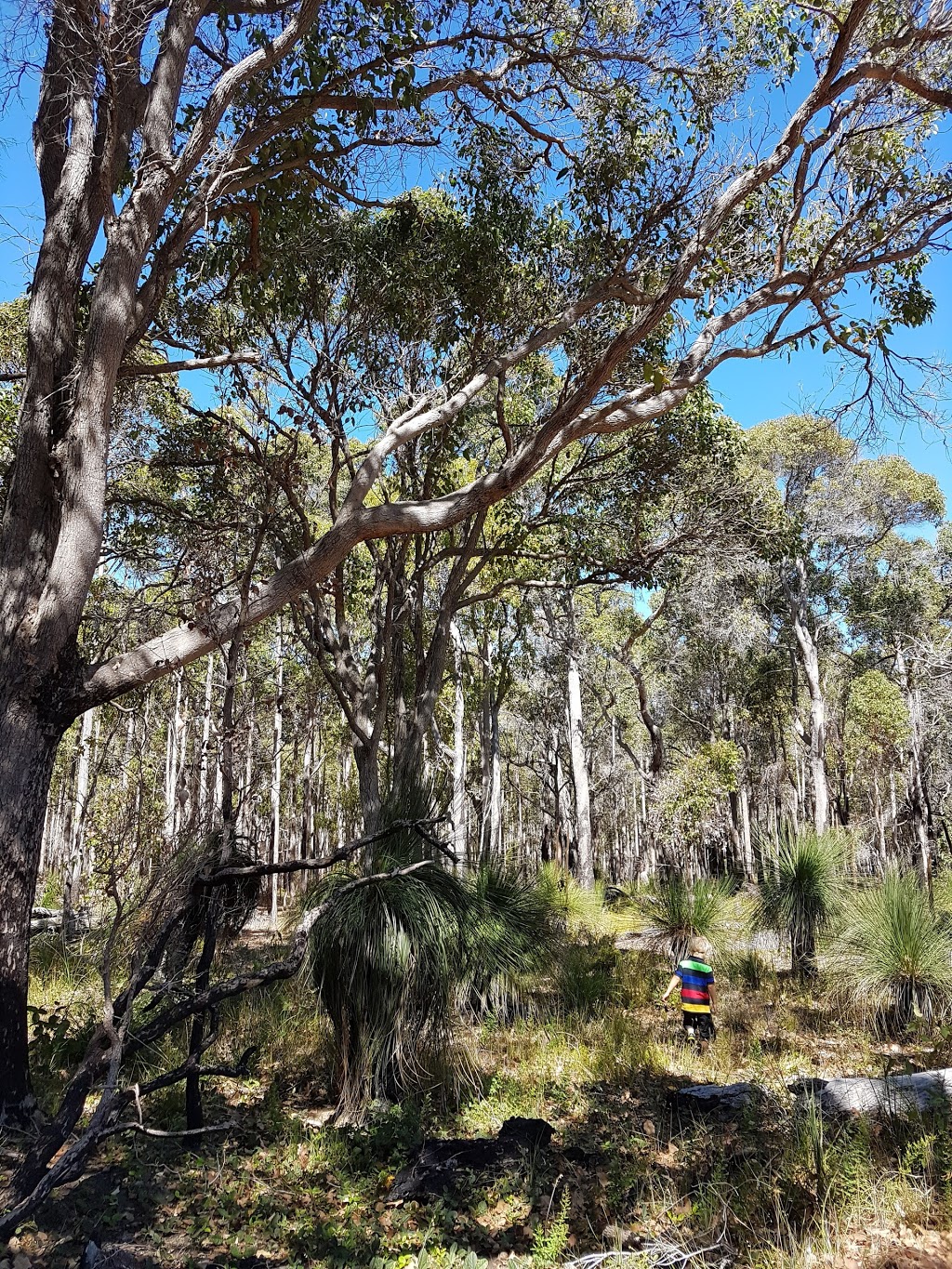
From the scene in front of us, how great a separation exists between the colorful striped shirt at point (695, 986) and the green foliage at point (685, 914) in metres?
2.61

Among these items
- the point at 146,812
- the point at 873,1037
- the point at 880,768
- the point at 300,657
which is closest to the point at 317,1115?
the point at 146,812

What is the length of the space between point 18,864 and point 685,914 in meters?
8.27

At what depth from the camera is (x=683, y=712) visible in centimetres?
3531

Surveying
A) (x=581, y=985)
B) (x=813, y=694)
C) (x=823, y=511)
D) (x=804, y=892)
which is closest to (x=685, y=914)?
(x=804, y=892)

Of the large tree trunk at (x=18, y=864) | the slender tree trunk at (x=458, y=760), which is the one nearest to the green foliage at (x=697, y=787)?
the slender tree trunk at (x=458, y=760)

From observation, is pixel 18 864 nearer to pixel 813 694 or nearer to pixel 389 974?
pixel 389 974

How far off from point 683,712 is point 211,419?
2899 cm

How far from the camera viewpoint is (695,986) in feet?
25.8

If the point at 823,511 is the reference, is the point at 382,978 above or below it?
below

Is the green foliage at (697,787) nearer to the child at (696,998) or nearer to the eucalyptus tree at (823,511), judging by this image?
the eucalyptus tree at (823,511)

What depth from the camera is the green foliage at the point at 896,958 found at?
8.45 m

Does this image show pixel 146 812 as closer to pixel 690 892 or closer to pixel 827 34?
pixel 827 34

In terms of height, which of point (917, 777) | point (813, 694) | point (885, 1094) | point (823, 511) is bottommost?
point (885, 1094)

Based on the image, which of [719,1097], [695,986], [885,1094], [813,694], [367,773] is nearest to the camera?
[885,1094]
